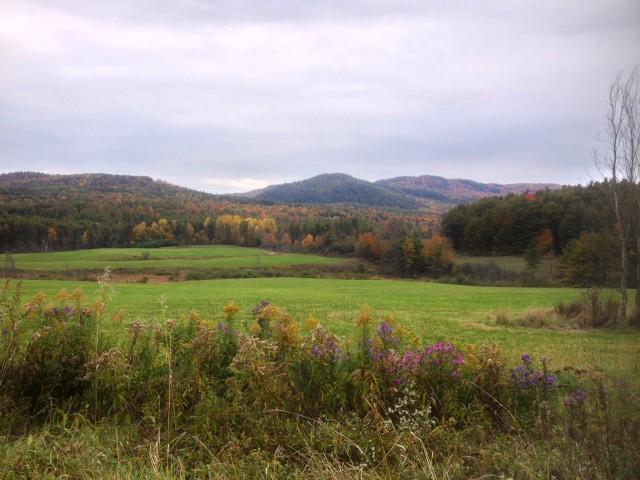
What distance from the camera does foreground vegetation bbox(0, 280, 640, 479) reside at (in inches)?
117

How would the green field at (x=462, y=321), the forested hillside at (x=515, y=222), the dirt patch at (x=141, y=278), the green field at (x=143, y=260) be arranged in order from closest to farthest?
the green field at (x=462, y=321) < the dirt patch at (x=141, y=278) < the green field at (x=143, y=260) < the forested hillside at (x=515, y=222)

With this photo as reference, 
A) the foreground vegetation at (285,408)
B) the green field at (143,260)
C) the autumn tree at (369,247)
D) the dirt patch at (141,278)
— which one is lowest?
the dirt patch at (141,278)

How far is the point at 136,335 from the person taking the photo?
4.75 meters

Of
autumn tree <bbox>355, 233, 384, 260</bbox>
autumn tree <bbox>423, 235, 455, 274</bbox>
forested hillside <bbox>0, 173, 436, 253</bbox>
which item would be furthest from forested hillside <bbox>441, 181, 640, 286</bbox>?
autumn tree <bbox>355, 233, 384, 260</bbox>

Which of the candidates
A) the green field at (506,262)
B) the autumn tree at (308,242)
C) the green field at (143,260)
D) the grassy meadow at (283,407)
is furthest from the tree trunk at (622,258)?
the autumn tree at (308,242)

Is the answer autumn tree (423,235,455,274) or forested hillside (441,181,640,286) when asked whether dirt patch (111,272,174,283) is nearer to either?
autumn tree (423,235,455,274)

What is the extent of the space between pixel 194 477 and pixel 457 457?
1876 millimetres

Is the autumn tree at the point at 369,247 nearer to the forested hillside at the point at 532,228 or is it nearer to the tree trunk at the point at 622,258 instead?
the forested hillside at the point at 532,228

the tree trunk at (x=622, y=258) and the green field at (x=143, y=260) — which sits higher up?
the tree trunk at (x=622, y=258)

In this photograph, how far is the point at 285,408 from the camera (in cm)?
378

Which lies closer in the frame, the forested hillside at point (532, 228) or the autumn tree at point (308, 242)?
the forested hillside at point (532, 228)

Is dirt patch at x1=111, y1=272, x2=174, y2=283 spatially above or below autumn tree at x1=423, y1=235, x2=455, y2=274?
below

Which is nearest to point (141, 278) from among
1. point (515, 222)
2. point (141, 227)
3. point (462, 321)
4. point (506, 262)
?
point (141, 227)

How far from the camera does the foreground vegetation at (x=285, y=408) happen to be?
2965 millimetres
